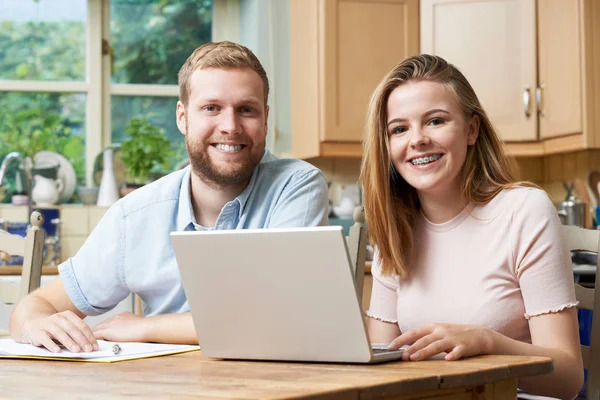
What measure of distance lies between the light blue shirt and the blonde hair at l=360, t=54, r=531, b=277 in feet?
0.49

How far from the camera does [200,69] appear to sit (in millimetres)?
1769

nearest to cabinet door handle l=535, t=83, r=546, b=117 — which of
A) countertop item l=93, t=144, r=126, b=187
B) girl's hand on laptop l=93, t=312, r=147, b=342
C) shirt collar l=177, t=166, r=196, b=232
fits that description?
countertop item l=93, t=144, r=126, b=187

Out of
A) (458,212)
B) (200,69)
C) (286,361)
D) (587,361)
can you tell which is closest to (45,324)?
(286,361)

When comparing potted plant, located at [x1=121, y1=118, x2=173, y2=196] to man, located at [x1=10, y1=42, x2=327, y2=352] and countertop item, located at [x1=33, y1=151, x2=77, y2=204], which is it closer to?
countertop item, located at [x1=33, y1=151, x2=77, y2=204]

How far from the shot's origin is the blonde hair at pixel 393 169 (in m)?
1.65

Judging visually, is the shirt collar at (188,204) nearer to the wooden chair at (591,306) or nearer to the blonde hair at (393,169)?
the blonde hair at (393,169)

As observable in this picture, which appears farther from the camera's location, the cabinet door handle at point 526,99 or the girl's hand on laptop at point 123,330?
the cabinet door handle at point 526,99

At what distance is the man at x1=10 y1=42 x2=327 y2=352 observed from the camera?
1757mm

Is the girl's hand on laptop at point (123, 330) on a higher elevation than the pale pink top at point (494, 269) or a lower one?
lower

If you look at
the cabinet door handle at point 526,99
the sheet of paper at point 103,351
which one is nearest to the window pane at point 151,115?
the cabinet door handle at point 526,99

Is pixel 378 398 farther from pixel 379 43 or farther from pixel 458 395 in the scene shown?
pixel 379 43

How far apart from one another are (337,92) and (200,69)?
232 centimetres

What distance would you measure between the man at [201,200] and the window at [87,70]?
8.74 ft

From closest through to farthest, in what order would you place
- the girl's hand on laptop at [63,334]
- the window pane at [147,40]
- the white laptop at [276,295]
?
the white laptop at [276,295] < the girl's hand on laptop at [63,334] < the window pane at [147,40]
